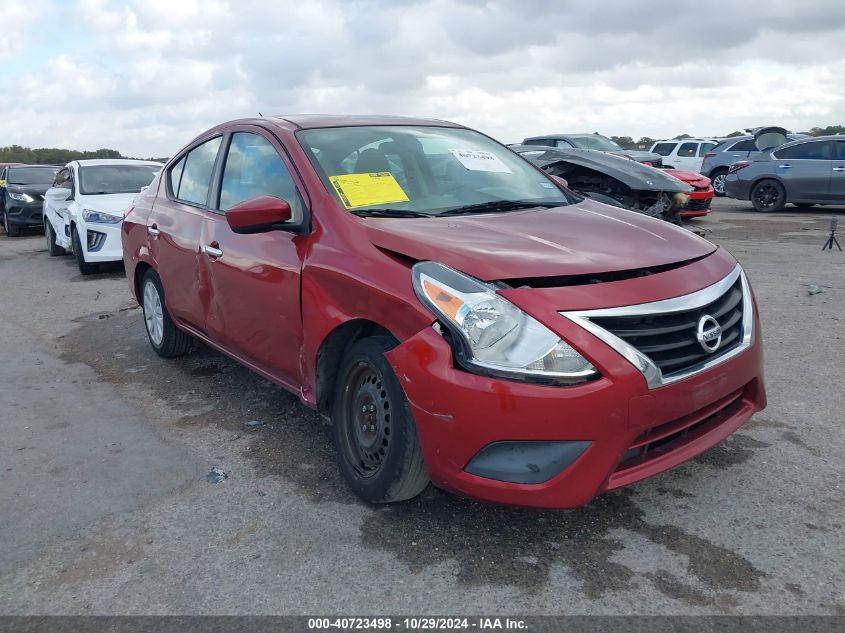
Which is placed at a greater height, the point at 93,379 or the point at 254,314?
the point at 254,314

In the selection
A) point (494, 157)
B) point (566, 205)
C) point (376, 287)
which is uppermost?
point (494, 157)

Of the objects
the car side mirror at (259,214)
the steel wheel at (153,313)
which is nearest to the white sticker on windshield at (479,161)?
the car side mirror at (259,214)

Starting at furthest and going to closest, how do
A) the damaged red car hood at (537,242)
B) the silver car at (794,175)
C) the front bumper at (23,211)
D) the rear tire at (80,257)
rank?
the front bumper at (23,211)
the silver car at (794,175)
the rear tire at (80,257)
the damaged red car hood at (537,242)

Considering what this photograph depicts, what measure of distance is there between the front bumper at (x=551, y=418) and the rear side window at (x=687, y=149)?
21.5 meters

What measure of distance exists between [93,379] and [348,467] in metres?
2.74

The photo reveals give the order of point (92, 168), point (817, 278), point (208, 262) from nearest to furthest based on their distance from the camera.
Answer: point (208, 262) → point (817, 278) → point (92, 168)

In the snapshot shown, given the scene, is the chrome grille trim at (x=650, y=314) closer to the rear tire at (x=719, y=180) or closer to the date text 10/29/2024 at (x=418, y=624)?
the date text 10/29/2024 at (x=418, y=624)

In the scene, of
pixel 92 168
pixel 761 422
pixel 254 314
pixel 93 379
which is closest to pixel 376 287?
pixel 254 314

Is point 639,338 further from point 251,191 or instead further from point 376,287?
point 251,191

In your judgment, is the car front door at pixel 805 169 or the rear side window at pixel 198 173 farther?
the car front door at pixel 805 169

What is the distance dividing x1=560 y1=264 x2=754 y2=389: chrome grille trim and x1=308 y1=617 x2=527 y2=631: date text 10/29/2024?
91cm

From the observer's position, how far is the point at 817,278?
25.4ft

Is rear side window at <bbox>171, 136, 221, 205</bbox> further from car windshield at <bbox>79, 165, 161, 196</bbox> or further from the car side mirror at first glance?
car windshield at <bbox>79, 165, 161, 196</bbox>

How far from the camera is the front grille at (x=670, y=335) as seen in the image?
2.60 meters
